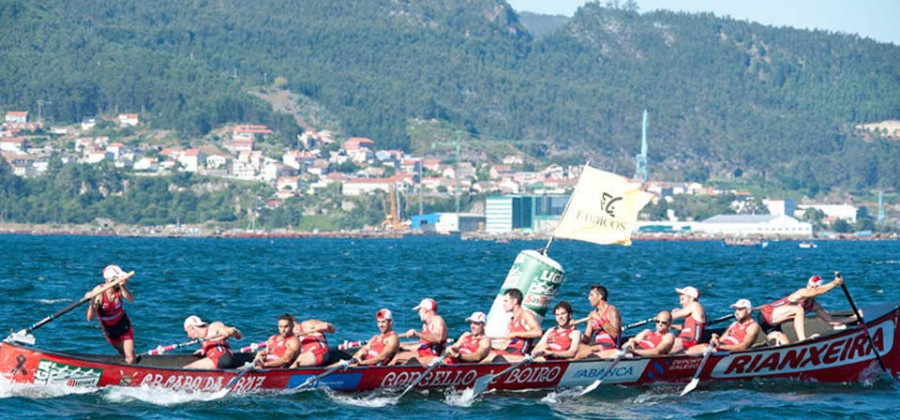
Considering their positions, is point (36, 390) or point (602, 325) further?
point (602, 325)

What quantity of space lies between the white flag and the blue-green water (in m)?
4.21

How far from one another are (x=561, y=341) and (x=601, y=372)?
0.94m

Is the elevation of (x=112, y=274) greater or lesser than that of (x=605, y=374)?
greater

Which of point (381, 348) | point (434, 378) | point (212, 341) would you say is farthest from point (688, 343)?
point (212, 341)

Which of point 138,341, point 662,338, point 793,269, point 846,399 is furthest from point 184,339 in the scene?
point 793,269

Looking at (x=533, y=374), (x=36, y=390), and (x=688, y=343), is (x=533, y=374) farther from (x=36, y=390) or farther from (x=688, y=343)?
(x=36, y=390)

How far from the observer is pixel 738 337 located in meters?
27.1

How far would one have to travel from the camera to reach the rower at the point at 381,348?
82.7 ft

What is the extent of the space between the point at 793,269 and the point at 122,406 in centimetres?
7245

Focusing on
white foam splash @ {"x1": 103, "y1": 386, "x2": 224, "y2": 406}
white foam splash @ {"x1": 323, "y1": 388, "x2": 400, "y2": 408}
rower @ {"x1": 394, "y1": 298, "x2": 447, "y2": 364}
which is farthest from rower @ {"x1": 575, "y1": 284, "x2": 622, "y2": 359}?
white foam splash @ {"x1": 103, "y1": 386, "x2": 224, "y2": 406}

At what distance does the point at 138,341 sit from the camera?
117ft

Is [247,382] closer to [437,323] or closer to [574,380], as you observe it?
[437,323]

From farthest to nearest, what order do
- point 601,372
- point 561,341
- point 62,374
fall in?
point 601,372
point 561,341
point 62,374

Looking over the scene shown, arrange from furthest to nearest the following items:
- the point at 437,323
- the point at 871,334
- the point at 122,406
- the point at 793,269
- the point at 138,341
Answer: the point at 793,269 → the point at 138,341 → the point at 871,334 → the point at 437,323 → the point at 122,406
